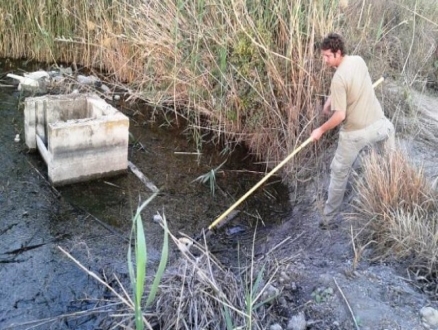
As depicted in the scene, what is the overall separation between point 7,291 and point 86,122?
1.93 m

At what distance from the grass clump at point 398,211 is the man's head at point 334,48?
0.84 metres

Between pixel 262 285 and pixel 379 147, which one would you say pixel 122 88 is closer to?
pixel 379 147

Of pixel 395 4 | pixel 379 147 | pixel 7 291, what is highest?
pixel 395 4

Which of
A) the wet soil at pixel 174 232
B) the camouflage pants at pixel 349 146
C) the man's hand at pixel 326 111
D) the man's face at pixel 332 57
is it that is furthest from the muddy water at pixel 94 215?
the man's face at pixel 332 57

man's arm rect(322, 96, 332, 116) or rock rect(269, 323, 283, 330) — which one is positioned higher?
man's arm rect(322, 96, 332, 116)

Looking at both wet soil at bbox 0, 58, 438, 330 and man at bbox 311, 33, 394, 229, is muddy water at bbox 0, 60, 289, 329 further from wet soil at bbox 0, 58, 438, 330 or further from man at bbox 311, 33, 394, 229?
man at bbox 311, 33, 394, 229

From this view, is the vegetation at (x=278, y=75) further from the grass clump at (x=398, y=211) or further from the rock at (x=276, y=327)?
the rock at (x=276, y=327)

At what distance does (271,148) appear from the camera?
19.2ft

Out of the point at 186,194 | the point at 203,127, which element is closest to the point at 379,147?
the point at 186,194

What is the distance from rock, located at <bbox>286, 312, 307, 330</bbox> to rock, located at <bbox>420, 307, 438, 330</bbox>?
724 millimetres

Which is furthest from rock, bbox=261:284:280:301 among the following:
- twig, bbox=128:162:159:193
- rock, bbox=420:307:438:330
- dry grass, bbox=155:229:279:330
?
twig, bbox=128:162:159:193

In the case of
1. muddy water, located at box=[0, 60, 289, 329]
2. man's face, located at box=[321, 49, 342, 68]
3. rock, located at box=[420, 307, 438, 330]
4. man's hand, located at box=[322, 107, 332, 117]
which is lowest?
muddy water, located at box=[0, 60, 289, 329]

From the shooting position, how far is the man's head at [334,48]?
4039 millimetres

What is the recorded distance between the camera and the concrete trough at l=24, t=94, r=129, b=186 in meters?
5.05
